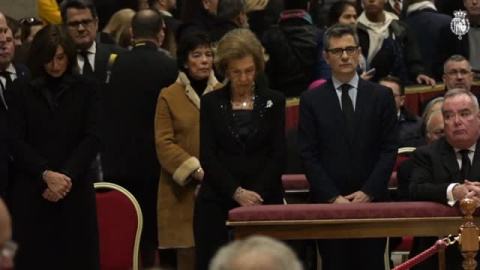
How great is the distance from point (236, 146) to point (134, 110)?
193 centimetres

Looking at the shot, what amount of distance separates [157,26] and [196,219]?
2327 millimetres

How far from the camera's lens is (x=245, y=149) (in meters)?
8.79

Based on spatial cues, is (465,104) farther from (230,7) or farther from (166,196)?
(230,7)

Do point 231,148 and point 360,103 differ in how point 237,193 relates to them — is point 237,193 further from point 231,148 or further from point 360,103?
point 360,103

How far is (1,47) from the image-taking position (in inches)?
406

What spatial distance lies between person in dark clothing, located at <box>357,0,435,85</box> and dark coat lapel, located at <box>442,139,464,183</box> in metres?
4.47

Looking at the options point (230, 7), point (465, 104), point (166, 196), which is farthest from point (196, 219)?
point (230, 7)

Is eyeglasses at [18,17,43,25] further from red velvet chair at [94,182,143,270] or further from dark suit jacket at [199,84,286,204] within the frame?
dark suit jacket at [199,84,286,204]

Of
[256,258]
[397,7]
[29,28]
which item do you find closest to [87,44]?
[29,28]

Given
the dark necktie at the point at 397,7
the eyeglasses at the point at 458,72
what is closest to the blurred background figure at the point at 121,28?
the eyeglasses at the point at 458,72

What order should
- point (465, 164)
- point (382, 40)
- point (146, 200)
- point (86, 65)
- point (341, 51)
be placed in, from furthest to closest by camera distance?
point (382, 40), point (86, 65), point (146, 200), point (341, 51), point (465, 164)

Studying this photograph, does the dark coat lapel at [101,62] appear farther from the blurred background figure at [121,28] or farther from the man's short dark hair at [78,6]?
the blurred background figure at [121,28]

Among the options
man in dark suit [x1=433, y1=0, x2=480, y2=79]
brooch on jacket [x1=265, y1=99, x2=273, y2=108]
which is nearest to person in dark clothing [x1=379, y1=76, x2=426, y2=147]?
man in dark suit [x1=433, y1=0, x2=480, y2=79]

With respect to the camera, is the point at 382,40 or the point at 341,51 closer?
the point at 341,51
